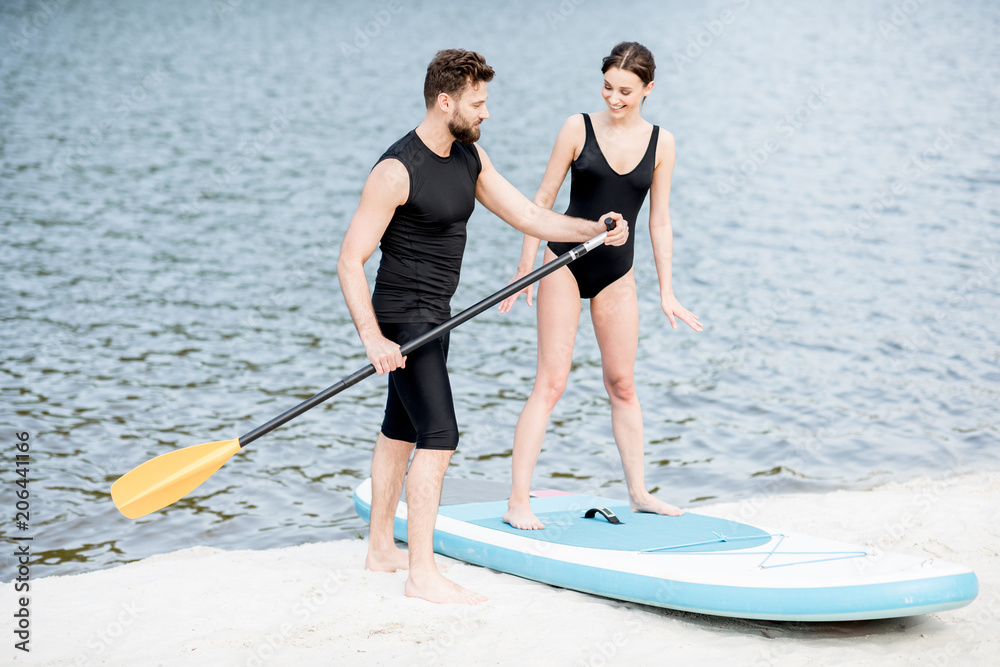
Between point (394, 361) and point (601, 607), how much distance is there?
1341 millimetres

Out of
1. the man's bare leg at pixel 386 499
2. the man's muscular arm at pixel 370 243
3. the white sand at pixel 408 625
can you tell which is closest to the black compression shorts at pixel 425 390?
the man's muscular arm at pixel 370 243

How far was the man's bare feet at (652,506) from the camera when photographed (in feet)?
15.4

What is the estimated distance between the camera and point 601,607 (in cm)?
401

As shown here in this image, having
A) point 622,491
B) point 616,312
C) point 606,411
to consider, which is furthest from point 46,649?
point 606,411

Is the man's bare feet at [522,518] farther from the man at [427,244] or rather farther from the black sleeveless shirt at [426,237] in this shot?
the black sleeveless shirt at [426,237]

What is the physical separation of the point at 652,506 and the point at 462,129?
2075 millimetres

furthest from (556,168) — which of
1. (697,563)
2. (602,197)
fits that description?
(697,563)

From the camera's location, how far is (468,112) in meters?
3.78

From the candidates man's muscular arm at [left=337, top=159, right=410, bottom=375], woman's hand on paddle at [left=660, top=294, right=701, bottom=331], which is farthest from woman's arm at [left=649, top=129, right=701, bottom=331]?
man's muscular arm at [left=337, top=159, right=410, bottom=375]

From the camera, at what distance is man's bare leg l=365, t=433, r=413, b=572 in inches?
169

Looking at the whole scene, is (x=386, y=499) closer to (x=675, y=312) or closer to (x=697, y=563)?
(x=697, y=563)

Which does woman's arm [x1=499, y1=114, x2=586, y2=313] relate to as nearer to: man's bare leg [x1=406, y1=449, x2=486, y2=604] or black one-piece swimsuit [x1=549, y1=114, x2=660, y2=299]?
black one-piece swimsuit [x1=549, y1=114, x2=660, y2=299]

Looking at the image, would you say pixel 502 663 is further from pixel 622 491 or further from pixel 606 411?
pixel 606 411

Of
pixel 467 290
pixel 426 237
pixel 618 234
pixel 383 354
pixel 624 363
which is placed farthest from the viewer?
pixel 467 290
